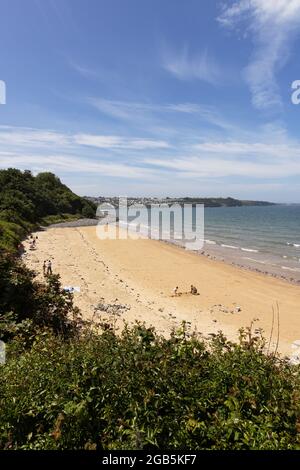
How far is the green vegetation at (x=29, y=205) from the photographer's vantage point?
125ft

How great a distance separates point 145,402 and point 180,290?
17.6 meters

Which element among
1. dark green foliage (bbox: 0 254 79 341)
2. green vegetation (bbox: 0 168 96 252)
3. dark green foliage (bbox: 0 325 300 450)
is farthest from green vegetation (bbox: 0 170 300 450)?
green vegetation (bbox: 0 168 96 252)

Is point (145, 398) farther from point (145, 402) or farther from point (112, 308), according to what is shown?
→ point (112, 308)

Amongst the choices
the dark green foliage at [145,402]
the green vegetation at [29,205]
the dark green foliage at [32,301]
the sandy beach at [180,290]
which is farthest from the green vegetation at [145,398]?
the green vegetation at [29,205]

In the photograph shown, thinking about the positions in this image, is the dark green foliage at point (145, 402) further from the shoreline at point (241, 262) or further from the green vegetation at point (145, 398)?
the shoreline at point (241, 262)

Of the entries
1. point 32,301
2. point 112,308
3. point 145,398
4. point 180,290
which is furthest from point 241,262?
point 145,398

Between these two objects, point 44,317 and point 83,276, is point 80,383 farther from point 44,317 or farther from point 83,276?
point 83,276

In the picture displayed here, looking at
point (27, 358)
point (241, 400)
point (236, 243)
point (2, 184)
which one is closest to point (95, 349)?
point (27, 358)

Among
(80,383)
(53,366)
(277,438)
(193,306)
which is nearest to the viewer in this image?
(277,438)

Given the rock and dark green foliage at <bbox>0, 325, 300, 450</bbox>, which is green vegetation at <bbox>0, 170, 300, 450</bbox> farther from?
the rock

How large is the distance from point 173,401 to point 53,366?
1.64 metres

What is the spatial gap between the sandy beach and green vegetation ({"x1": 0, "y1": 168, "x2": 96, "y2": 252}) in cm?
675

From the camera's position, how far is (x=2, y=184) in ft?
212

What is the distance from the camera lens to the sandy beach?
1468 cm
